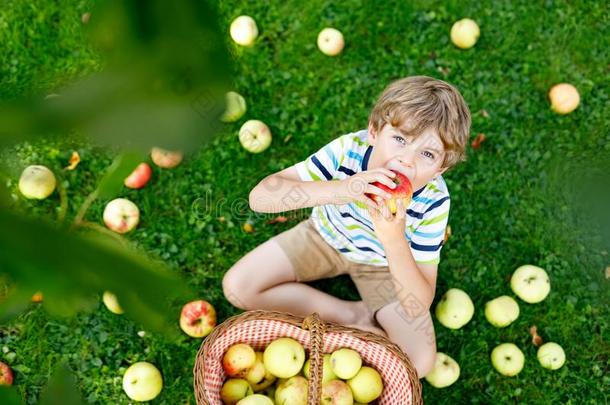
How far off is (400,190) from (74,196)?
1.61m

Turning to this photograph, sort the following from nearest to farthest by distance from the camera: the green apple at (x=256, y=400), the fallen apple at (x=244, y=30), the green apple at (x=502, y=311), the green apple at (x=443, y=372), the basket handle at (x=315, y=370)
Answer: the basket handle at (x=315, y=370)
the green apple at (x=256, y=400)
the green apple at (x=443, y=372)
the green apple at (x=502, y=311)
the fallen apple at (x=244, y=30)

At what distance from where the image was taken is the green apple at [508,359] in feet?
7.82

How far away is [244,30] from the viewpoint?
8.95 ft

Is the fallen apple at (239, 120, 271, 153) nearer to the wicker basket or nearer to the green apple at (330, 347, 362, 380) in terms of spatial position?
the wicker basket

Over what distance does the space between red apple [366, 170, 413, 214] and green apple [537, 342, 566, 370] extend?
1276 millimetres

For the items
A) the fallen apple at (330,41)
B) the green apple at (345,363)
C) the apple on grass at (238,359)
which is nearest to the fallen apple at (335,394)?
the green apple at (345,363)

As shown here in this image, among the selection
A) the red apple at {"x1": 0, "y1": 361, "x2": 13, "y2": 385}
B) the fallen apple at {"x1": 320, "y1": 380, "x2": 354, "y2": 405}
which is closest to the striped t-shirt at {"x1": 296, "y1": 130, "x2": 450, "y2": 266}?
the fallen apple at {"x1": 320, "y1": 380, "x2": 354, "y2": 405}

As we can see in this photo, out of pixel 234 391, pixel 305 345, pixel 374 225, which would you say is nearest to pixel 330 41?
pixel 374 225

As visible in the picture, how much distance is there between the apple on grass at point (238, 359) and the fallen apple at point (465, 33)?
1.86 metres

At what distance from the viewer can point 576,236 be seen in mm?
2670

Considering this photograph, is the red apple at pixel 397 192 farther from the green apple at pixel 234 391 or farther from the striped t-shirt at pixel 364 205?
the green apple at pixel 234 391

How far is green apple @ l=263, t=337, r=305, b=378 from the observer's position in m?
2.00

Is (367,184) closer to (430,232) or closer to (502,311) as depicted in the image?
(430,232)

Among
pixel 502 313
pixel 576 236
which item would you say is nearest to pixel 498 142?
pixel 576 236
